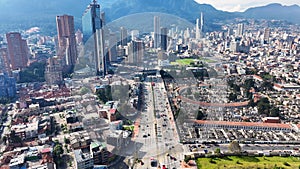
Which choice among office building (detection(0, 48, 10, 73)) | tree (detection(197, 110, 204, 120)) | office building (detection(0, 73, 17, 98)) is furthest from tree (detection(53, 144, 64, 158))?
office building (detection(0, 48, 10, 73))

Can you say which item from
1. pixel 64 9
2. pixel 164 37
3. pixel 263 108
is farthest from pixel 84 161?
pixel 64 9

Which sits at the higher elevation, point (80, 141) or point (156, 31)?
point (156, 31)

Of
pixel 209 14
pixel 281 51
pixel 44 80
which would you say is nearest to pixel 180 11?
pixel 209 14

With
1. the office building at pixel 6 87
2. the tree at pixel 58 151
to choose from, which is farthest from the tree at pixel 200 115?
the office building at pixel 6 87

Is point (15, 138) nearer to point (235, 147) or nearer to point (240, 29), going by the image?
point (235, 147)

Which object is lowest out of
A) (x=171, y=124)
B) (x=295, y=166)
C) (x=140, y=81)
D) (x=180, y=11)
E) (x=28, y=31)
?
(x=295, y=166)

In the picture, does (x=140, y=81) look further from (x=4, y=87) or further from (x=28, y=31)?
(x=28, y=31)

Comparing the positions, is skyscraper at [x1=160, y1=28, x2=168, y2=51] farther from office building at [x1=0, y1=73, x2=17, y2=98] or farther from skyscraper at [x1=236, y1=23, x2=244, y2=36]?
skyscraper at [x1=236, y1=23, x2=244, y2=36]
